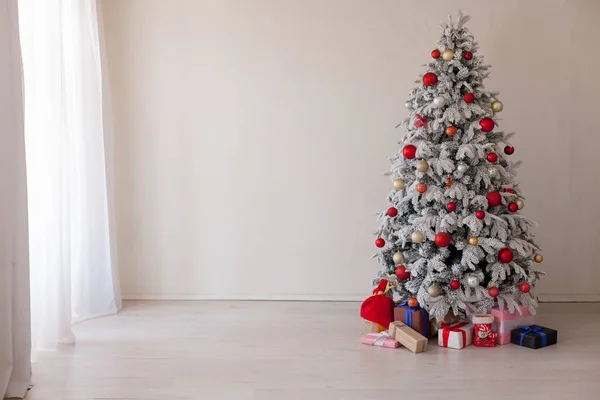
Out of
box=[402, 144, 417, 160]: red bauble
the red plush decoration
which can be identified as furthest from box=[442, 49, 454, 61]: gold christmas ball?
the red plush decoration

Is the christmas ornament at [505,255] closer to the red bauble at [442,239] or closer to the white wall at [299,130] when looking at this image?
the red bauble at [442,239]

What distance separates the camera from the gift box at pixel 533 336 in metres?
3.04

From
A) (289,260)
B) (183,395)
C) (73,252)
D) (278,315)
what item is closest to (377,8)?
(289,260)

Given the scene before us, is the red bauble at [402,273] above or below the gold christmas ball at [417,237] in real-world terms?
below

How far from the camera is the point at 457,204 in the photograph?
3.21 metres

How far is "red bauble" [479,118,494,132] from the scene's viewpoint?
3.20 meters

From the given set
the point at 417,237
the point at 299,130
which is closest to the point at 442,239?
the point at 417,237

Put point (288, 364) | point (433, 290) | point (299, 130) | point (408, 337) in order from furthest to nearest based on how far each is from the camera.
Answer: point (299, 130), point (433, 290), point (408, 337), point (288, 364)

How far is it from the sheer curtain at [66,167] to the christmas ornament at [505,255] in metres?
2.14

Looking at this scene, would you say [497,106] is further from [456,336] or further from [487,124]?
[456,336]

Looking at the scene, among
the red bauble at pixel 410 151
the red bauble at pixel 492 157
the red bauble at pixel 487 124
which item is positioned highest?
the red bauble at pixel 487 124

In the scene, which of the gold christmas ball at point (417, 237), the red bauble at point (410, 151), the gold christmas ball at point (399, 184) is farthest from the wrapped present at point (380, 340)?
the red bauble at point (410, 151)

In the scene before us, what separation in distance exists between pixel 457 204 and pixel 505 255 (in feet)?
1.11

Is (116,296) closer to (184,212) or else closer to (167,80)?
(184,212)
